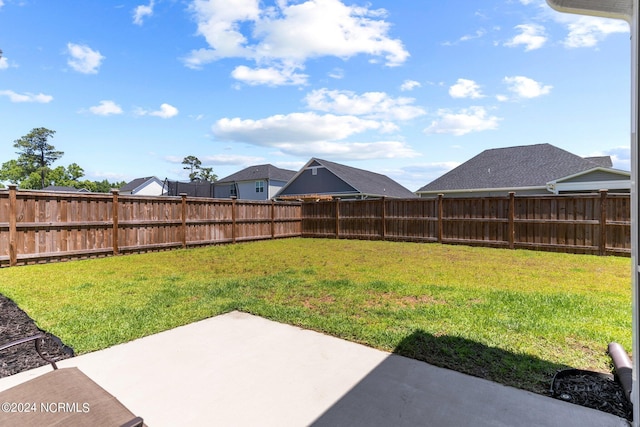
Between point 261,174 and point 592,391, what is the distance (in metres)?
29.6

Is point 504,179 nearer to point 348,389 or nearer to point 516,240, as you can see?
point 516,240

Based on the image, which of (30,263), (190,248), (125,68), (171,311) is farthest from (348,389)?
(125,68)

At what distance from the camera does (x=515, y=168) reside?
17219 millimetres

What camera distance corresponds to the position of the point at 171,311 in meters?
4.13

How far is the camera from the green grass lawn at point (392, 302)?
297 centimetres

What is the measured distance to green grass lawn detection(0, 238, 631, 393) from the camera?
2971 millimetres

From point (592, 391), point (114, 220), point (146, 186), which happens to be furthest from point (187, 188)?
point (146, 186)

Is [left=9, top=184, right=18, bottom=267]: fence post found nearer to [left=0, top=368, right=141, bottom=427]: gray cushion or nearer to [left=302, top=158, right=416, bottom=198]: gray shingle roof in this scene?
[left=0, top=368, right=141, bottom=427]: gray cushion

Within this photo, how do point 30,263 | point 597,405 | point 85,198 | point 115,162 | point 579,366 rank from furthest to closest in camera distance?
point 115,162, point 85,198, point 30,263, point 579,366, point 597,405

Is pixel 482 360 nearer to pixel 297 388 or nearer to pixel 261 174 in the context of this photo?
pixel 297 388

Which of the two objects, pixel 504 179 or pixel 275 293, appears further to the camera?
pixel 504 179

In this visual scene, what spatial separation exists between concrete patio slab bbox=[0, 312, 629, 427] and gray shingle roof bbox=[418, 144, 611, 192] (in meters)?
16.3

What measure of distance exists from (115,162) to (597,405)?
37.9 m

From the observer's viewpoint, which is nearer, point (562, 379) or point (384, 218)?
point (562, 379)
